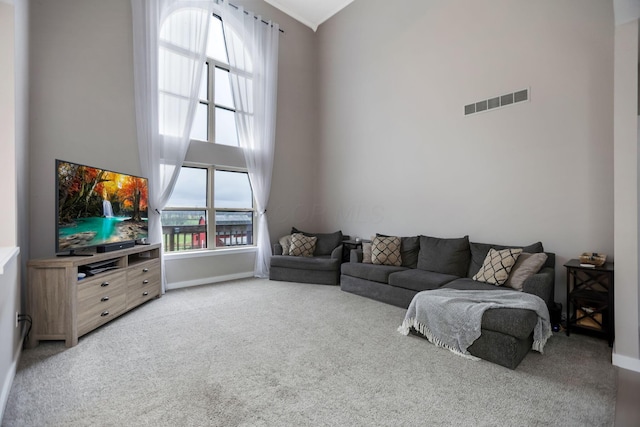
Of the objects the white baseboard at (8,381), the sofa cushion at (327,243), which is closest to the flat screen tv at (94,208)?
the white baseboard at (8,381)

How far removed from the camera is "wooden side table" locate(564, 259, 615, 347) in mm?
2623

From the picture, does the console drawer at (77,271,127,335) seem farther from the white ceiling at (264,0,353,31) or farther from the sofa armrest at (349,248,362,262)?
the white ceiling at (264,0,353,31)

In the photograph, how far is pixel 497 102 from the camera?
3.82m

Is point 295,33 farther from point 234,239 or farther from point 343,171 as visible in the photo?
point 234,239

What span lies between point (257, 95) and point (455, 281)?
458cm

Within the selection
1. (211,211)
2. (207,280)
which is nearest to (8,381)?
(207,280)

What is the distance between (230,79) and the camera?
5234 mm

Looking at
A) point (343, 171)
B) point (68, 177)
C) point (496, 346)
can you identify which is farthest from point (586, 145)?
point (68, 177)

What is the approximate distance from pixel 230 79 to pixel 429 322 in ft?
16.3

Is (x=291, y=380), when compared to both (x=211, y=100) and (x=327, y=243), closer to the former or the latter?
(x=327, y=243)

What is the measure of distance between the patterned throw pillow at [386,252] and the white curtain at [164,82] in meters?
3.20

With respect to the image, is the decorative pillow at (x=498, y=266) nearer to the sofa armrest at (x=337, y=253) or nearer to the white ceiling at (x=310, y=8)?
the sofa armrest at (x=337, y=253)

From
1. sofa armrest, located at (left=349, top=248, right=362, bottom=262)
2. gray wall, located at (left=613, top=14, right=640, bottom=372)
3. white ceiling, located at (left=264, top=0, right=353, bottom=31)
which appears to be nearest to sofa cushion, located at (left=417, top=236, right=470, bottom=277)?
sofa armrest, located at (left=349, top=248, right=362, bottom=262)

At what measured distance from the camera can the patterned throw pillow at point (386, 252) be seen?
172 inches
